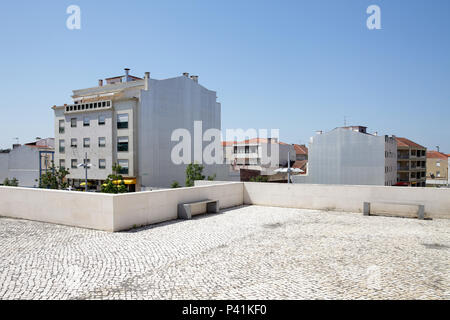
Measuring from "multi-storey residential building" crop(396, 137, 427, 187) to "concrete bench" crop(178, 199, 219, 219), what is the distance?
57005 millimetres

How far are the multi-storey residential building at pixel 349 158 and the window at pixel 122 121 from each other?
26.8 metres

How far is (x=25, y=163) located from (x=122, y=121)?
24.1 metres

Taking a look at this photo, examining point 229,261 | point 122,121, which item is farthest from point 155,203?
point 122,121

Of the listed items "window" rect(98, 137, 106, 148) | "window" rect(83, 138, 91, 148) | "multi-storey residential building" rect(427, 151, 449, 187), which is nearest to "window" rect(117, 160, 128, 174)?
"window" rect(98, 137, 106, 148)

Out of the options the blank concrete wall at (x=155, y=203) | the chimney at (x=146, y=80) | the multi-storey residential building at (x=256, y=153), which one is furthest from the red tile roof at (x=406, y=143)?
the blank concrete wall at (x=155, y=203)

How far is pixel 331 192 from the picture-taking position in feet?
46.7

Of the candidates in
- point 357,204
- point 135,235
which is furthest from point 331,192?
point 135,235

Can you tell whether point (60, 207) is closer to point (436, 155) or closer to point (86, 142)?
point (86, 142)

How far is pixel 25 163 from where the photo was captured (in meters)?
53.4

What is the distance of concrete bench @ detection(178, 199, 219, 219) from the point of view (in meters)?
12.3

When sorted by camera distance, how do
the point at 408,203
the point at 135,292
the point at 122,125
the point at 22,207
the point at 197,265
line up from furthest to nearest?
the point at 122,125, the point at 408,203, the point at 22,207, the point at 197,265, the point at 135,292

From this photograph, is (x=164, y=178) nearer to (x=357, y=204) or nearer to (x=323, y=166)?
(x=323, y=166)
